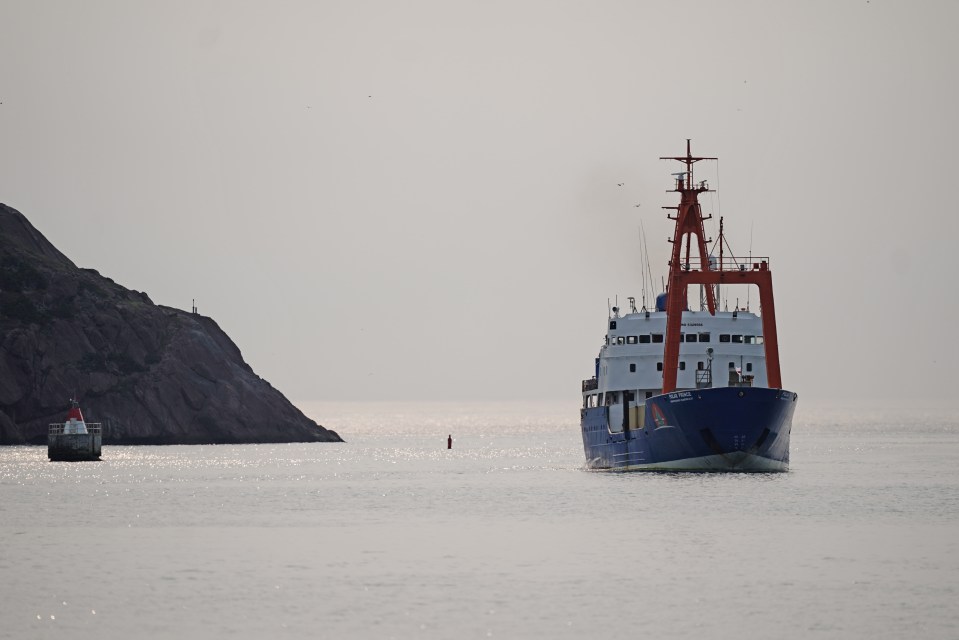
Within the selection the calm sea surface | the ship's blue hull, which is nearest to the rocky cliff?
the calm sea surface

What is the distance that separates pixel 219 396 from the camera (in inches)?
6693

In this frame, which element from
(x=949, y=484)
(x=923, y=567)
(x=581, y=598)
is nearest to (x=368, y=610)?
(x=581, y=598)

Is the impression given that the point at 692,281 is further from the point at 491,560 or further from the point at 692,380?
the point at 491,560

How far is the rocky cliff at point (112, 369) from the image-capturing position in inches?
6245

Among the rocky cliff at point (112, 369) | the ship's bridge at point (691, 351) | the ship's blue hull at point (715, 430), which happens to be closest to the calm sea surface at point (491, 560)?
the ship's blue hull at point (715, 430)

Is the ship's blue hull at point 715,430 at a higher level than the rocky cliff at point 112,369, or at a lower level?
lower

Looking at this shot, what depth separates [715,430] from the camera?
74.7 meters

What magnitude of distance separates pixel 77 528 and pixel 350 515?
11354 mm

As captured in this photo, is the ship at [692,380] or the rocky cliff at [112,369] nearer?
the ship at [692,380]

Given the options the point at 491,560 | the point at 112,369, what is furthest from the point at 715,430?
the point at 112,369

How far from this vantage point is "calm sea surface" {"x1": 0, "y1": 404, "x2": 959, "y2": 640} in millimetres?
34938

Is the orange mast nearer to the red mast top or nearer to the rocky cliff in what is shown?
the red mast top

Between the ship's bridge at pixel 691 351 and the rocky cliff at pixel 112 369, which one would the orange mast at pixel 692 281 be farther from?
the rocky cliff at pixel 112 369

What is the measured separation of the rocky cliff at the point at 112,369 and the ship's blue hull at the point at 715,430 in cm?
9251
